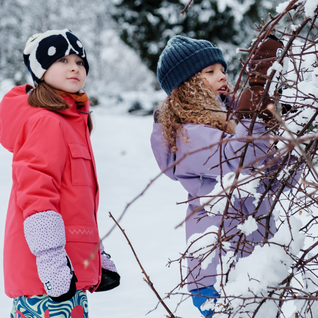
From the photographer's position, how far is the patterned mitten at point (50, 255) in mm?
1486

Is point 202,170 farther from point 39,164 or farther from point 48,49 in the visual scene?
point 48,49

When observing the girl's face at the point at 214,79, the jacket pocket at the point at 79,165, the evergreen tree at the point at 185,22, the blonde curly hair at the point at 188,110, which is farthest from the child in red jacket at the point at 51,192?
the evergreen tree at the point at 185,22

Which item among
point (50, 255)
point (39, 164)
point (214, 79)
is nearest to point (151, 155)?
point (214, 79)

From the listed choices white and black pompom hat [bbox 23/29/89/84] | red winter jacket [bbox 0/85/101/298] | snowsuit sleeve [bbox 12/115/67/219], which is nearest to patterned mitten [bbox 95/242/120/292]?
red winter jacket [bbox 0/85/101/298]

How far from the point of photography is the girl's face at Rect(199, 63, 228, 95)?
2008 mm

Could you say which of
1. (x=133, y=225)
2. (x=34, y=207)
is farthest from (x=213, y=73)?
(x=133, y=225)

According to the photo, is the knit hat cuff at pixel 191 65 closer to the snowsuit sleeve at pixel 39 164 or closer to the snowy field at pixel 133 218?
the snowsuit sleeve at pixel 39 164

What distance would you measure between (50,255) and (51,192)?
0.81 feet

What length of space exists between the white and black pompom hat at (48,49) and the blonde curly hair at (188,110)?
0.54m

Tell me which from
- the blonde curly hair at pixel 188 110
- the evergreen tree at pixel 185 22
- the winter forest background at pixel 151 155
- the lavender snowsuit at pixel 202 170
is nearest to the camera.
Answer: the winter forest background at pixel 151 155

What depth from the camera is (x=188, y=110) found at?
6.36 ft

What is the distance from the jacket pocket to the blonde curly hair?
41cm

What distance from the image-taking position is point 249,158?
60.0 inches

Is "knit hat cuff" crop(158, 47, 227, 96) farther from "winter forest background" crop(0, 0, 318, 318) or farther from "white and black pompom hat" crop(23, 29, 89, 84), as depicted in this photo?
"white and black pompom hat" crop(23, 29, 89, 84)
